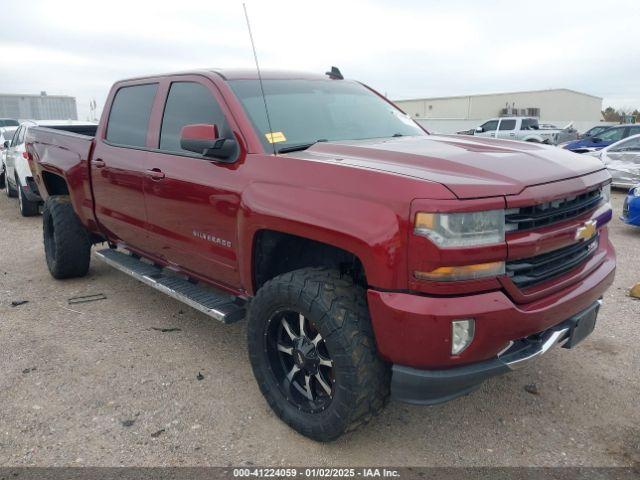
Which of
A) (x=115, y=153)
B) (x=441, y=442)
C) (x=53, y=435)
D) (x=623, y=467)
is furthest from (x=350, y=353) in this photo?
(x=115, y=153)

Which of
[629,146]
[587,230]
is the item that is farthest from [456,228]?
[629,146]

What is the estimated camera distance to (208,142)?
3.00 metres

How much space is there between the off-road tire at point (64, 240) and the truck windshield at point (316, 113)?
2735mm

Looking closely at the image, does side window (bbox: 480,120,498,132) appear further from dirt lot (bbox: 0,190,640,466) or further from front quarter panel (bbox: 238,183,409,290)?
front quarter panel (bbox: 238,183,409,290)

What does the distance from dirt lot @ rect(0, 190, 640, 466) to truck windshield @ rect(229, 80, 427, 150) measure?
65.2 inches

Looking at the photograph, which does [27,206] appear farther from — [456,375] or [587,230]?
[587,230]

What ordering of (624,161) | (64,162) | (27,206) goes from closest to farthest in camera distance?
1. (64,162)
2. (27,206)
3. (624,161)

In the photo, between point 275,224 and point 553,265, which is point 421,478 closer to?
point 553,265

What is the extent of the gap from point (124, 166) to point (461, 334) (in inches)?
119

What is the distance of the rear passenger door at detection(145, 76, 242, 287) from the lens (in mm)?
3188

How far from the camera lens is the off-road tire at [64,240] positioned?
516 cm

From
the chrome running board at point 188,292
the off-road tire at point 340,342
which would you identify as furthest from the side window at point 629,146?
the off-road tire at point 340,342

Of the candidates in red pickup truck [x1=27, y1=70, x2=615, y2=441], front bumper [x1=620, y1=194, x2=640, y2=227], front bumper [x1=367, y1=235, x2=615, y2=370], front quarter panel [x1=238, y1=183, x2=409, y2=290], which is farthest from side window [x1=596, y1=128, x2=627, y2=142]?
front quarter panel [x1=238, y1=183, x2=409, y2=290]

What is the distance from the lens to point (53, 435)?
2867mm
